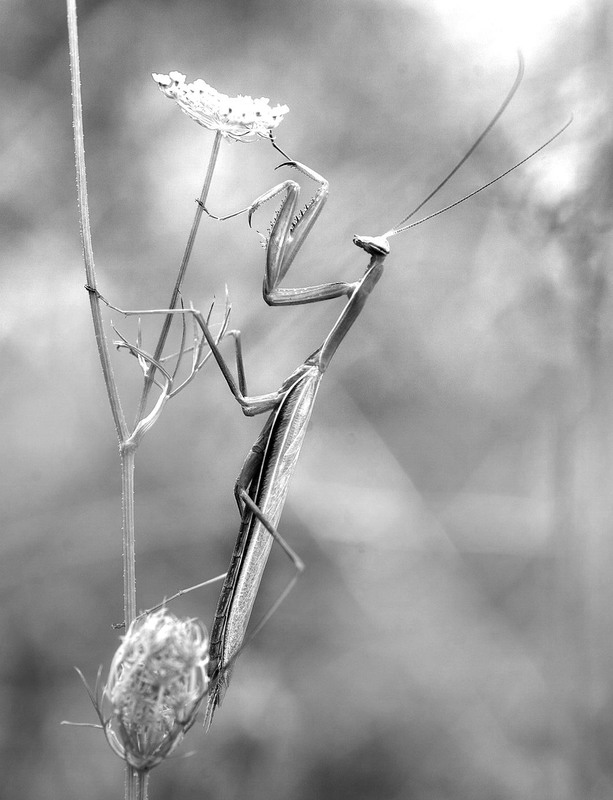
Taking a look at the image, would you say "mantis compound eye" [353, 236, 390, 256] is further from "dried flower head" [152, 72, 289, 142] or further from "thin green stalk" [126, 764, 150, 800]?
"thin green stalk" [126, 764, 150, 800]

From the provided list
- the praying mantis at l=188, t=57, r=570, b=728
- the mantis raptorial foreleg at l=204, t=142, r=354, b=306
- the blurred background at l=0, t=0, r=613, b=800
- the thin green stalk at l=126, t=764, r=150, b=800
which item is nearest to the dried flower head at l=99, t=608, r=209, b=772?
the thin green stalk at l=126, t=764, r=150, b=800

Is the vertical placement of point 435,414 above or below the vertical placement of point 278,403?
above

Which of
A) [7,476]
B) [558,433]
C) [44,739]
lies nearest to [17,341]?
[7,476]

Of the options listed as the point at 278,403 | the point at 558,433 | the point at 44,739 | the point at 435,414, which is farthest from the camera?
the point at 435,414

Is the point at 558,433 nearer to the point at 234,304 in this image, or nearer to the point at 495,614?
the point at 495,614

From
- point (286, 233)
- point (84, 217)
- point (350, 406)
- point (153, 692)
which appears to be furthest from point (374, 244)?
point (350, 406)
